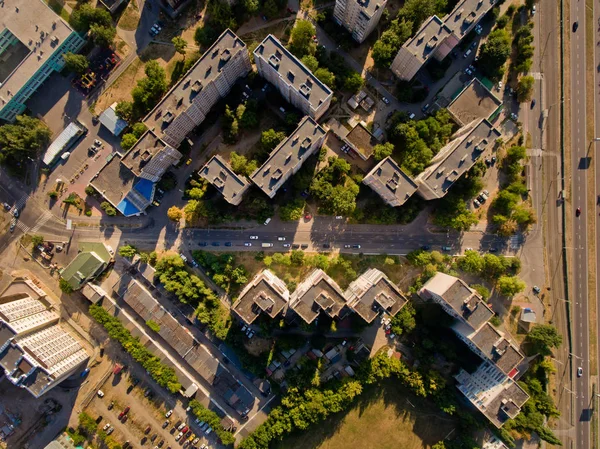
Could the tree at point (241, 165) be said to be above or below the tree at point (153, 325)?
above

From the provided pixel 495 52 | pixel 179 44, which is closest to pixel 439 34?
pixel 495 52

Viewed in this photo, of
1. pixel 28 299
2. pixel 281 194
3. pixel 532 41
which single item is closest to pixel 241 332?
pixel 281 194

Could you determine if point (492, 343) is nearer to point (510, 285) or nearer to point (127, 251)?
point (510, 285)

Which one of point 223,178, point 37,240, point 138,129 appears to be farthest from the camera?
point 37,240

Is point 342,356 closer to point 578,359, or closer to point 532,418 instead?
point 532,418

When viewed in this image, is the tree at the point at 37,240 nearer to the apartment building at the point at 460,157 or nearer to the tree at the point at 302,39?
the tree at the point at 302,39

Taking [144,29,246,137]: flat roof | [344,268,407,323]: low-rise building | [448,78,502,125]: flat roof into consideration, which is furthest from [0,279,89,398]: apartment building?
[448,78,502,125]: flat roof

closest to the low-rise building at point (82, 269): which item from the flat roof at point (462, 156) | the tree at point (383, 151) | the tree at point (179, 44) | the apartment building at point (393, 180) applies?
the tree at point (179, 44)
